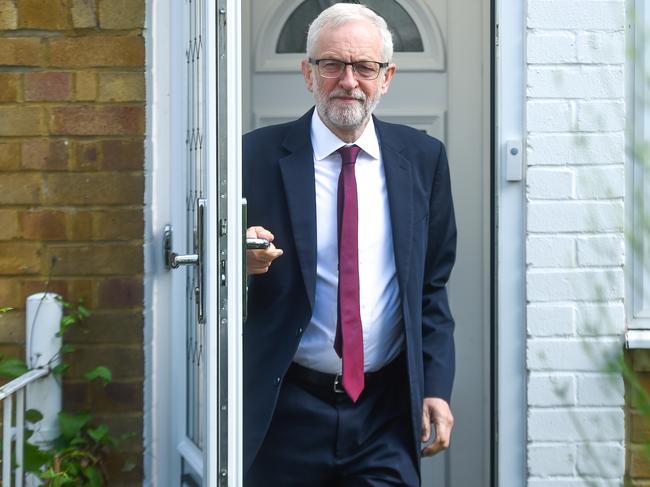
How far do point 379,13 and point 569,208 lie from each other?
37.5 inches

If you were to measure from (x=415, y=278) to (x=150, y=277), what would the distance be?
944 millimetres

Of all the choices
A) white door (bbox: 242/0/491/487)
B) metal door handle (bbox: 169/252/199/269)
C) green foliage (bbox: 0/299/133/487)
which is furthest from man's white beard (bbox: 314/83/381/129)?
green foliage (bbox: 0/299/133/487)

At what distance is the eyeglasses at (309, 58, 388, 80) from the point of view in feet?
8.27

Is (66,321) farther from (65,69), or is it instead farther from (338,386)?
(338,386)

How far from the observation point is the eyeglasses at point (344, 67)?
8.27 ft

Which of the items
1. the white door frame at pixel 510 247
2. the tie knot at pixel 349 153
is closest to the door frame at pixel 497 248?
the white door frame at pixel 510 247

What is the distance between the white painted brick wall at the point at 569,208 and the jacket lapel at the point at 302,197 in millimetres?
882

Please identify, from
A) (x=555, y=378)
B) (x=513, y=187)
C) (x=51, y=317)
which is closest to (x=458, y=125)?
(x=513, y=187)

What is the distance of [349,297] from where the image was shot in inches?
96.0

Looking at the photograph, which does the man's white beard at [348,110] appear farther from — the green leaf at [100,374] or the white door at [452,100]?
the green leaf at [100,374]

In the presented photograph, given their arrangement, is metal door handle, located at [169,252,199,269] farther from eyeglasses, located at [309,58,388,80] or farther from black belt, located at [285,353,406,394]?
eyeglasses, located at [309,58,388,80]

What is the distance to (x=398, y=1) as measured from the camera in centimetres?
346

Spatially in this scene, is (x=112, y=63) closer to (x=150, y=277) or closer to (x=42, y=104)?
(x=42, y=104)

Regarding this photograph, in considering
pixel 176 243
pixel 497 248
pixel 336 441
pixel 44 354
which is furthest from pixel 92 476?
pixel 497 248
